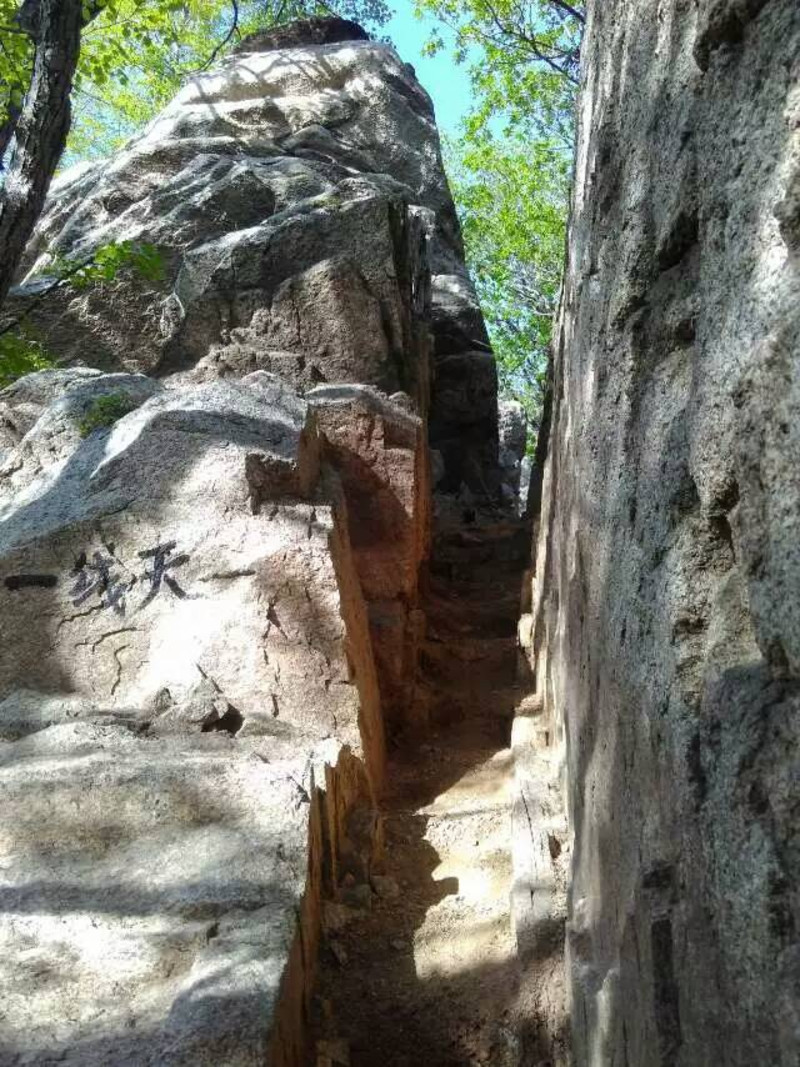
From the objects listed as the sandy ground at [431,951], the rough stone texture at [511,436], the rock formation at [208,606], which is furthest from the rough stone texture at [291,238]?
the sandy ground at [431,951]

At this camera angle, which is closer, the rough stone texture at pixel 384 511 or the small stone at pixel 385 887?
the small stone at pixel 385 887

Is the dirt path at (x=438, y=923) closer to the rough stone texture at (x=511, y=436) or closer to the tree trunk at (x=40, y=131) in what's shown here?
the tree trunk at (x=40, y=131)

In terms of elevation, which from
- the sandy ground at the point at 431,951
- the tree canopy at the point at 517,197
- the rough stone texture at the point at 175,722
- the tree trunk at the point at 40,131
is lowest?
the sandy ground at the point at 431,951

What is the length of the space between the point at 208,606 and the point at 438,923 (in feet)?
4.97

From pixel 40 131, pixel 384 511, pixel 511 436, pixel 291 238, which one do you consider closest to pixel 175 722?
pixel 384 511

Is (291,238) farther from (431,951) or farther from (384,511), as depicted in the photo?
(431,951)

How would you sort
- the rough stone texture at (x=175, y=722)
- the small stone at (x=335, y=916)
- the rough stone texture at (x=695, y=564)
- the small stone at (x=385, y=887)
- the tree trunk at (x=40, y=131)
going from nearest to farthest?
the rough stone texture at (x=695, y=564) → the rough stone texture at (x=175, y=722) → the small stone at (x=335, y=916) → the small stone at (x=385, y=887) → the tree trunk at (x=40, y=131)

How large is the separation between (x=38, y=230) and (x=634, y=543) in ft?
32.3

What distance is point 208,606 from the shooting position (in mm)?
4164

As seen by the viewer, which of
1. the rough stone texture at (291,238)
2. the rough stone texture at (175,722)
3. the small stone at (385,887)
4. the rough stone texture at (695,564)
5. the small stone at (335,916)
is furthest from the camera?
the rough stone texture at (291,238)

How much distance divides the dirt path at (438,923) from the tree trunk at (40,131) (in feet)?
11.0

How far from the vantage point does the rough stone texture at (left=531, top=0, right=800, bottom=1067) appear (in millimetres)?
1185

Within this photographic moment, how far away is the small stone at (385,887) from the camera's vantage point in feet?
11.3

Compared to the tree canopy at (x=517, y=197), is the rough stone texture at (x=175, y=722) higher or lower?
lower
